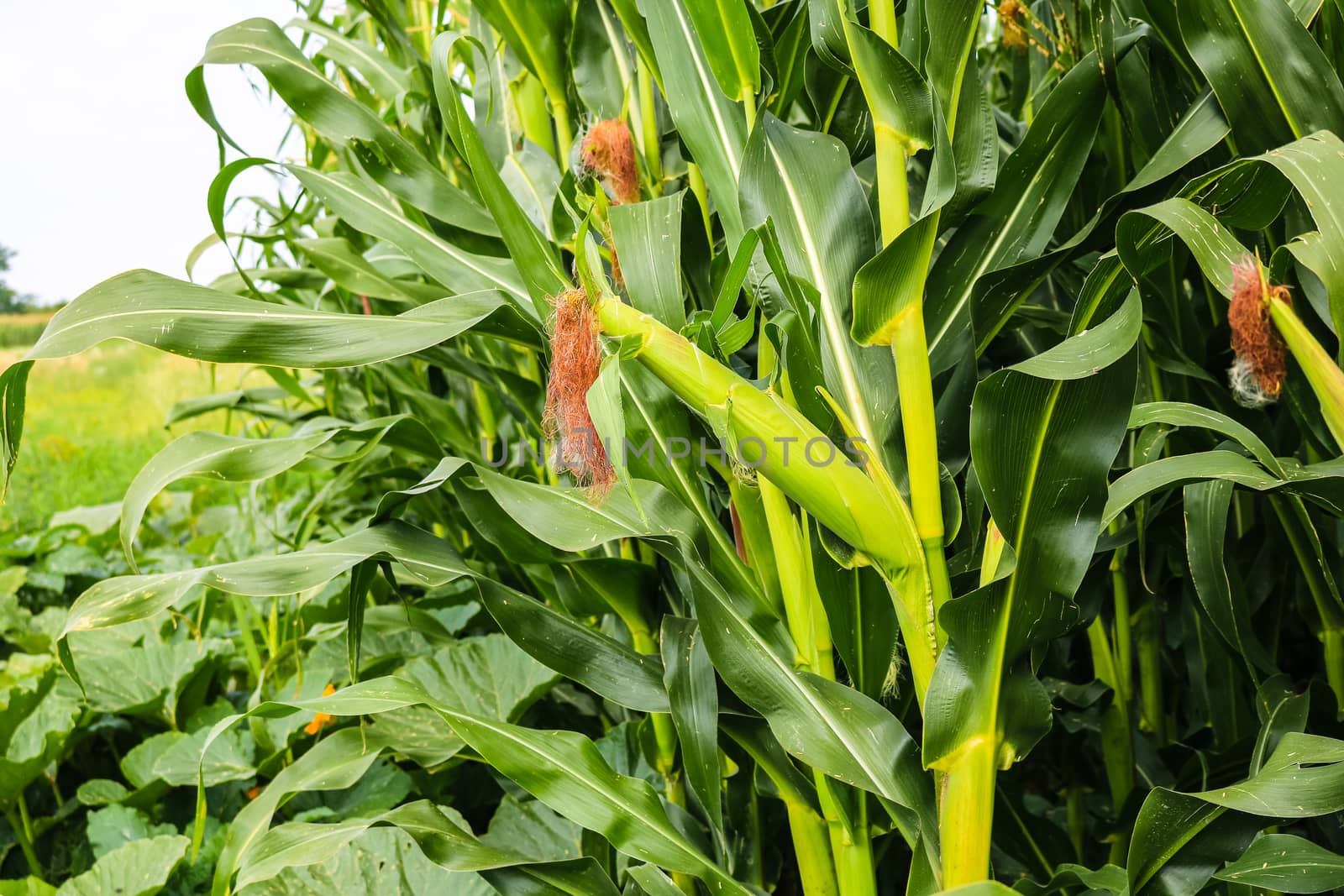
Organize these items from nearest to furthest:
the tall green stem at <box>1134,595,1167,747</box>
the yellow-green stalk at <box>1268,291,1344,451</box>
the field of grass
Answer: the yellow-green stalk at <box>1268,291,1344,451</box>, the tall green stem at <box>1134,595,1167,747</box>, the field of grass

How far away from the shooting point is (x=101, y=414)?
294cm

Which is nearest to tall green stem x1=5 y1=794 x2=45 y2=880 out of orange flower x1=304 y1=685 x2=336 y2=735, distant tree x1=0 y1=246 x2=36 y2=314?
orange flower x1=304 y1=685 x2=336 y2=735

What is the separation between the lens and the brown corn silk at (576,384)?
51 centimetres

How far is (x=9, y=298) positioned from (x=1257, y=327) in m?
3.55

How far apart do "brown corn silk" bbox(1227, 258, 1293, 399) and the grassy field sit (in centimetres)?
269

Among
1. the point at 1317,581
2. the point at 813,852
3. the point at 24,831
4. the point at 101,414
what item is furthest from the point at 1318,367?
the point at 101,414

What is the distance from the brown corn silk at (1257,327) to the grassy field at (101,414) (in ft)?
8.82

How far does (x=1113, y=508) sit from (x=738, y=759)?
367mm

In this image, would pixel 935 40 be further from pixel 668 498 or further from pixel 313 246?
pixel 313 246

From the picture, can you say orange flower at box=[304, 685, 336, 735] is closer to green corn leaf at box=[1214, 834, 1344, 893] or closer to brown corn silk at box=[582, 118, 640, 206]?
brown corn silk at box=[582, 118, 640, 206]

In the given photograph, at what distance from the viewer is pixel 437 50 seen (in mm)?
644

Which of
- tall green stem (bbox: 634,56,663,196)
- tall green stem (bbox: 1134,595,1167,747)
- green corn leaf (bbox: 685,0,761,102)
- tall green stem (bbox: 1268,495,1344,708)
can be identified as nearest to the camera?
green corn leaf (bbox: 685,0,761,102)

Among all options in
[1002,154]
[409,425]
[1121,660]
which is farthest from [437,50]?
[1121,660]

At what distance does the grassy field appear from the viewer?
260 cm
